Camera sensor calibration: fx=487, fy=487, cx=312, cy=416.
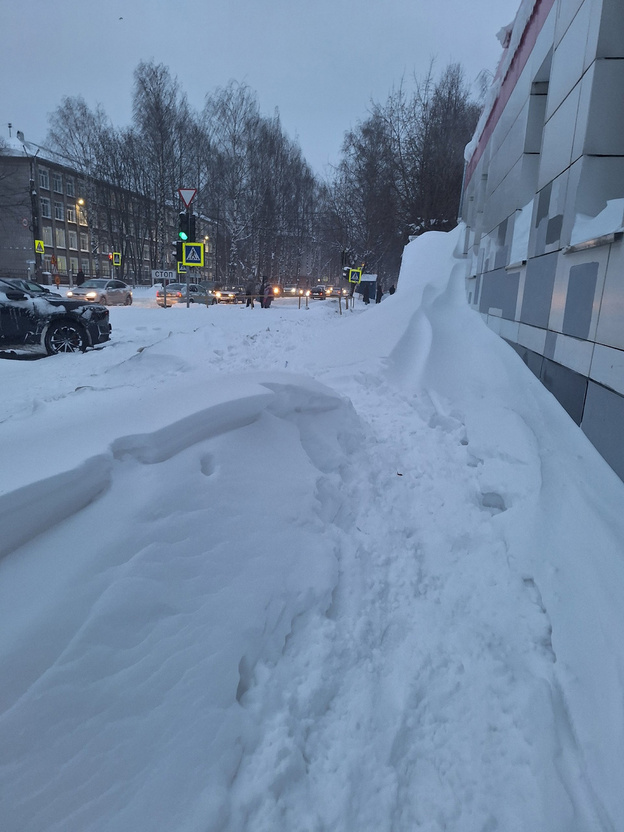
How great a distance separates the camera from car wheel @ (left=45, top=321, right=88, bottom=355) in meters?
10.1

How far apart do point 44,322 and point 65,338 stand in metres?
0.49

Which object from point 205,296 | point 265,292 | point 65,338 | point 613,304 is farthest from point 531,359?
point 205,296

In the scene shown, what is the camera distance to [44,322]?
396 inches

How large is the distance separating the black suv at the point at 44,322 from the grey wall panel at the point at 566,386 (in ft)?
Result: 29.8

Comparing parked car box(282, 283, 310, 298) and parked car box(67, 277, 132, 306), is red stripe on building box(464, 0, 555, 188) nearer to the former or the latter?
parked car box(67, 277, 132, 306)

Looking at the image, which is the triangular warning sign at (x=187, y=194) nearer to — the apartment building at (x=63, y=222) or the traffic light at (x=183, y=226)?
the traffic light at (x=183, y=226)

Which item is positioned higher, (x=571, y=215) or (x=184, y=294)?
(x=571, y=215)

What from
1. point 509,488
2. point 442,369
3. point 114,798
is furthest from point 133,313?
point 114,798

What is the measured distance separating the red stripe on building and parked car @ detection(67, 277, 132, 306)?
70.2ft

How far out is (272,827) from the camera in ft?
5.36

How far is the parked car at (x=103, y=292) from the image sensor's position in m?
25.7

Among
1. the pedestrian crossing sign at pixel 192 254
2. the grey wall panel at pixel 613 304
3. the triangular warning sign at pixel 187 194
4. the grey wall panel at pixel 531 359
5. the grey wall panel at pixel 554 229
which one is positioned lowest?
the grey wall panel at pixel 531 359

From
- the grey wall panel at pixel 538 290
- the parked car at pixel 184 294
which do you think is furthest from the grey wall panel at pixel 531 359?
the parked car at pixel 184 294

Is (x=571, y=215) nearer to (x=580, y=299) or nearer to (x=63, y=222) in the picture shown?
(x=580, y=299)
